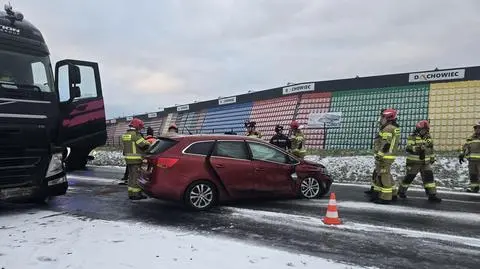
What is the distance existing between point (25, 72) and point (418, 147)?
26.2 ft

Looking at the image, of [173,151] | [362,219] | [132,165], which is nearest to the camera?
[362,219]

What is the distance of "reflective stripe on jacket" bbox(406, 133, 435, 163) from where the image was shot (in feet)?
33.0

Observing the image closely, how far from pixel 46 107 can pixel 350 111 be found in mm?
Answer: 17643

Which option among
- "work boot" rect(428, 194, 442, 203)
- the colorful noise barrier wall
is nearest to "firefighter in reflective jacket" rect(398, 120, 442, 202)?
"work boot" rect(428, 194, 442, 203)

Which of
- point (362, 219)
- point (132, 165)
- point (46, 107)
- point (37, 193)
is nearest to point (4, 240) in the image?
point (37, 193)

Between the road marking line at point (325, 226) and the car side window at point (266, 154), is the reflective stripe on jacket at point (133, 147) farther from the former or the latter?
the road marking line at point (325, 226)

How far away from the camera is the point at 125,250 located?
5840 millimetres

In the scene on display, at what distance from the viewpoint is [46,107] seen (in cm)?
834

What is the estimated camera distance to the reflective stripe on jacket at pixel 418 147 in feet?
33.0

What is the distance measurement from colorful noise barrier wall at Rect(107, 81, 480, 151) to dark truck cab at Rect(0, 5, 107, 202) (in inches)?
617

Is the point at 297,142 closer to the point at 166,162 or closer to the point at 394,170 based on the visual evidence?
the point at 394,170

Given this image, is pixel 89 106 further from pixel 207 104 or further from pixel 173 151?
pixel 207 104

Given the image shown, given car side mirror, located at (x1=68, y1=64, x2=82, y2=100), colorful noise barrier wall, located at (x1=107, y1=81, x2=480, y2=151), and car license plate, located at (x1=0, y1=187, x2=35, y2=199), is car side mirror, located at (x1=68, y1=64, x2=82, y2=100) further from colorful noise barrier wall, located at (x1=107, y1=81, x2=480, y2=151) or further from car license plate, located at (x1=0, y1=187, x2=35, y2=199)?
colorful noise barrier wall, located at (x1=107, y1=81, x2=480, y2=151)

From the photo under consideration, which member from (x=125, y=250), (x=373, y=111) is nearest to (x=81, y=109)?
(x=125, y=250)
